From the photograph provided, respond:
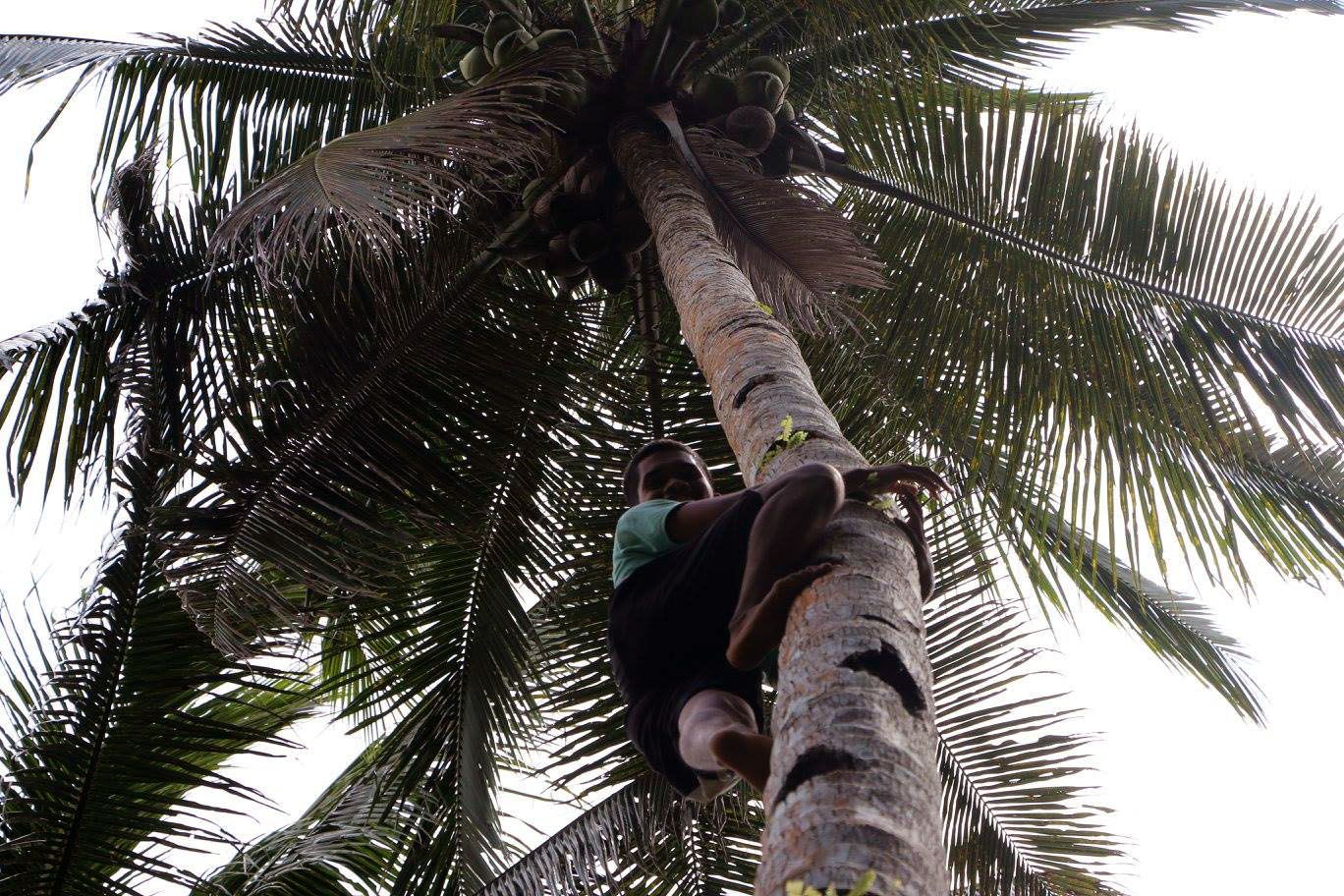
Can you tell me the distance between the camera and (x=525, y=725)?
219 inches

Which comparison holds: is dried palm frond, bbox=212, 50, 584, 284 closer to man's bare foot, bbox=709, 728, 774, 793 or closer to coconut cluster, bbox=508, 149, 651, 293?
coconut cluster, bbox=508, 149, 651, 293

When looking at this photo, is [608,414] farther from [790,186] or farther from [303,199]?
[303,199]

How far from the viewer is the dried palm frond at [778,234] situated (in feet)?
15.7

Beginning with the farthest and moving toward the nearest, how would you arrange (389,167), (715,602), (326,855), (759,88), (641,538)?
(759,88) → (326,855) → (389,167) → (641,538) → (715,602)

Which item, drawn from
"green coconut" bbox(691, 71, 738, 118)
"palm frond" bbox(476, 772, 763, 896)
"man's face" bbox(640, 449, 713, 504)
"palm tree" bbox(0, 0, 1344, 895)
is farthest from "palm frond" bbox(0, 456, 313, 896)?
"green coconut" bbox(691, 71, 738, 118)

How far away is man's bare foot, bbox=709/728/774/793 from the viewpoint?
236 centimetres

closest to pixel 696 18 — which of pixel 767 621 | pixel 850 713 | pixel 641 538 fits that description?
pixel 641 538

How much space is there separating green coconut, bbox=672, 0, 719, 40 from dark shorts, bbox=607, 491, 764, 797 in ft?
8.42

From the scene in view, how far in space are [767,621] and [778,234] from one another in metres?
2.87

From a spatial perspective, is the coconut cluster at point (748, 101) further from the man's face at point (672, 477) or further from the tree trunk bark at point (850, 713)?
the tree trunk bark at point (850, 713)

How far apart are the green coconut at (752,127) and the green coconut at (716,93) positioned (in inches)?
3.3

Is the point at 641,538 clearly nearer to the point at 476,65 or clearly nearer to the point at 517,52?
the point at 517,52

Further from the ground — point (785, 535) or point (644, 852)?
point (644, 852)

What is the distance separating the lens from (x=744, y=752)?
2365 mm
